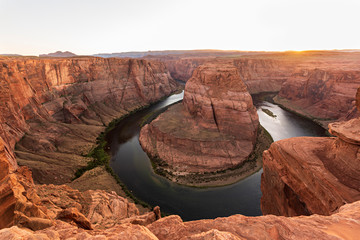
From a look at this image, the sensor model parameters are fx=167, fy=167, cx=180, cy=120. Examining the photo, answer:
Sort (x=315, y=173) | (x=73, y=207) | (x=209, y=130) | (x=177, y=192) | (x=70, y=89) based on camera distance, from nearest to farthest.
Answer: (x=315, y=173) < (x=73, y=207) < (x=177, y=192) < (x=209, y=130) < (x=70, y=89)

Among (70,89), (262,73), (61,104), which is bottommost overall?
(61,104)

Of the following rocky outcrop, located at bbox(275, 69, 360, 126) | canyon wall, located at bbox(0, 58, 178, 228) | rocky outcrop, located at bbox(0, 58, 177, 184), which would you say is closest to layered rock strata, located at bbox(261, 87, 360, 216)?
canyon wall, located at bbox(0, 58, 178, 228)

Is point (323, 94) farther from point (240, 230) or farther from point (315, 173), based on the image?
point (240, 230)

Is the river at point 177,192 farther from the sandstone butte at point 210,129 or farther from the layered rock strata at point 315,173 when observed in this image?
the layered rock strata at point 315,173

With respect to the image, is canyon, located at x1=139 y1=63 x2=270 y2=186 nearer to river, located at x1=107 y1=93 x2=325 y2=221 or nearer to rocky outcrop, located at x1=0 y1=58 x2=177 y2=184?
river, located at x1=107 y1=93 x2=325 y2=221

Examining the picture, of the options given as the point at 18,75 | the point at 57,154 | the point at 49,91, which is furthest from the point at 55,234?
the point at 49,91

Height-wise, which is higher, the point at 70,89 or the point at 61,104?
the point at 70,89

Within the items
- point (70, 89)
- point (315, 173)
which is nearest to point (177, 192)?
point (315, 173)
